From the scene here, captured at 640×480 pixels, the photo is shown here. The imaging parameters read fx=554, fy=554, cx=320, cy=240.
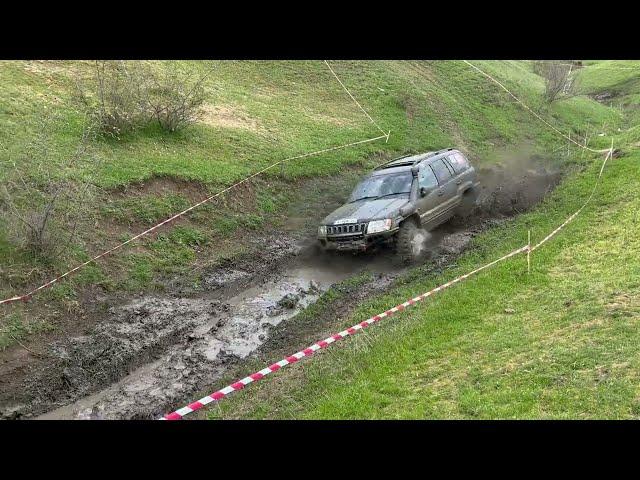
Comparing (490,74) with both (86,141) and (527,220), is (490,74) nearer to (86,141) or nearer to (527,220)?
(527,220)

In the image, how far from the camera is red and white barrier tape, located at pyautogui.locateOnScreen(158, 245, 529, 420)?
5.89 meters

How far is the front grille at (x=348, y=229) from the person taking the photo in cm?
1015

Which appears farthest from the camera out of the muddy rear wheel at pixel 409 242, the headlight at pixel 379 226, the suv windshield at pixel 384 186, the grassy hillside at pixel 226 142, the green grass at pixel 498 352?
the suv windshield at pixel 384 186

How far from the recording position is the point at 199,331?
321 inches

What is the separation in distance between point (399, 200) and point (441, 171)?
1795 mm

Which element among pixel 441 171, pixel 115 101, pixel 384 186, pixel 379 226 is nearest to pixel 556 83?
pixel 441 171

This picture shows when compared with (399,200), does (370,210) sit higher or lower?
lower

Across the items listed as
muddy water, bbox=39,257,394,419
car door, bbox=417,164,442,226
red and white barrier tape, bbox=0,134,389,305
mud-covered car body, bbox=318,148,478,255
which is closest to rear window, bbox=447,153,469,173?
mud-covered car body, bbox=318,148,478,255

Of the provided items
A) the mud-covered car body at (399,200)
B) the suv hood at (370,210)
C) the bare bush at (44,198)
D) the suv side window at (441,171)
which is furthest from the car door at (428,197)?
the bare bush at (44,198)

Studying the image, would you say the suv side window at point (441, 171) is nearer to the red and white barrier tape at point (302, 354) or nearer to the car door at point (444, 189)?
the car door at point (444, 189)

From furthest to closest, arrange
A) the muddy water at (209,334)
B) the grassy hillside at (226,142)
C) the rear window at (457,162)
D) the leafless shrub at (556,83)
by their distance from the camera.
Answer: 1. the leafless shrub at (556,83)
2. the rear window at (457,162)
3. the grassy hillside at (226,142)
4. the muddy water at (209,334)

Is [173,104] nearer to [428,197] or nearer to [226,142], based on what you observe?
[226,142]

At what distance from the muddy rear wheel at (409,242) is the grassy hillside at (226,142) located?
3234mm

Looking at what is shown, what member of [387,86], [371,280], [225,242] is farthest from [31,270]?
[387,86]
